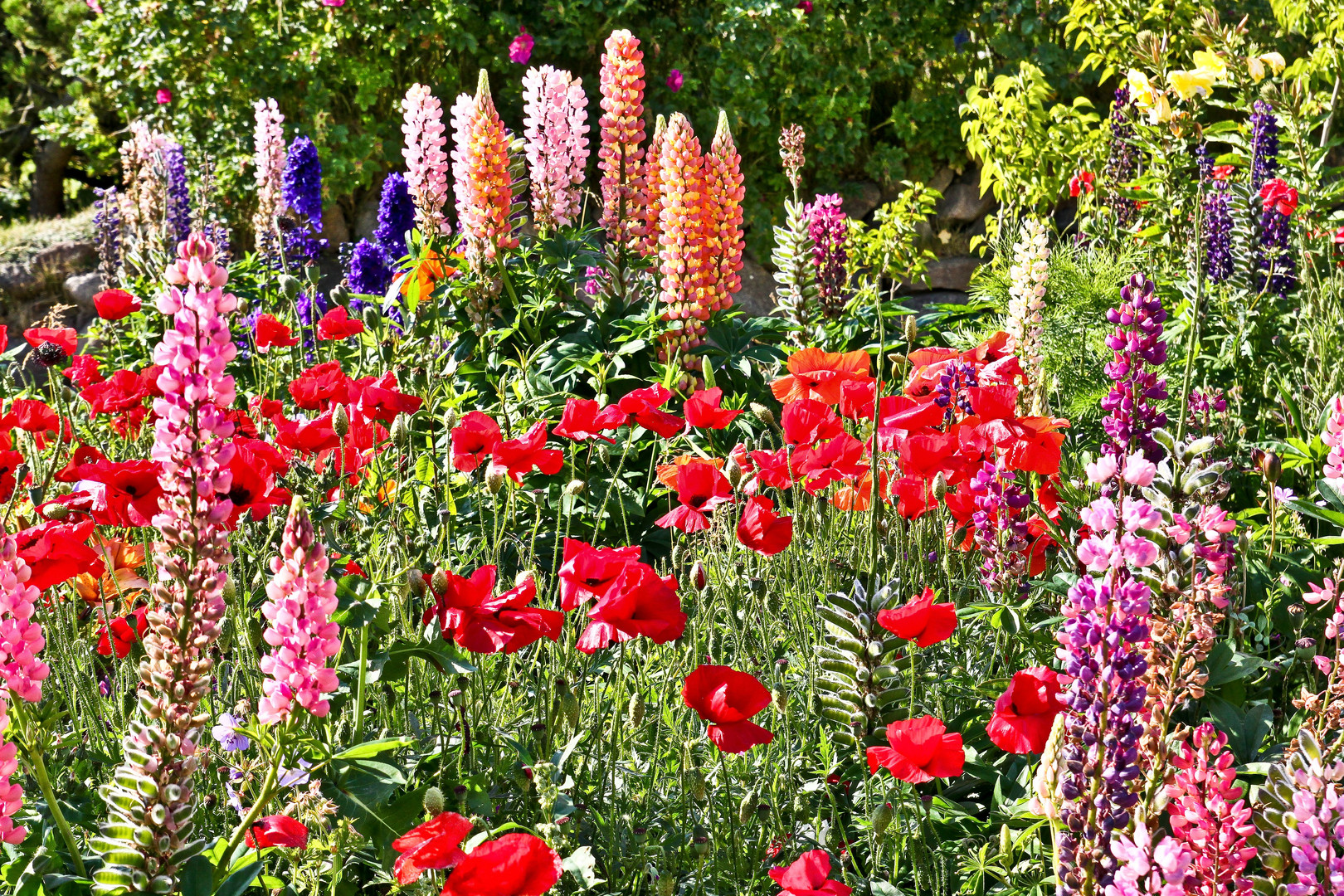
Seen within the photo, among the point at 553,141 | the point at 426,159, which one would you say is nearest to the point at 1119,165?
the point at 553,141

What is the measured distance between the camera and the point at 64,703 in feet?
6.74

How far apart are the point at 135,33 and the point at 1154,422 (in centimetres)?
743

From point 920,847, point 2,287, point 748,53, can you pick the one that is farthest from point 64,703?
point 2,287

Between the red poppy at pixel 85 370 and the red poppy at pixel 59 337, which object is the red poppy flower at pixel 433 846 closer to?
the red poppy at pixel 85 370

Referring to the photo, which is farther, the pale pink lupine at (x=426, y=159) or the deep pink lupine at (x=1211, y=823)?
the pale pink lupine at (x=426, y=159)

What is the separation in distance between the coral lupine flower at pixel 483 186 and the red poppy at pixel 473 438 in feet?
5.55

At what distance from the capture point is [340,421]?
1982 millimetres

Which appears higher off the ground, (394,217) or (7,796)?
(394,217)

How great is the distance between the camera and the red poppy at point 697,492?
1.90m

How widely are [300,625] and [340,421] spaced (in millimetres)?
858

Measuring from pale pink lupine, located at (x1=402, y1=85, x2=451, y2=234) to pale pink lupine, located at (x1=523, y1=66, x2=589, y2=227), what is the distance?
0.29 meters

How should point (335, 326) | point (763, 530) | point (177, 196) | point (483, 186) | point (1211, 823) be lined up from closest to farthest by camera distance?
1. point (1211, 823)
2. point (763, 530)
3. point (335, 326)
4. point (483, 186)
5. point (177, 196)

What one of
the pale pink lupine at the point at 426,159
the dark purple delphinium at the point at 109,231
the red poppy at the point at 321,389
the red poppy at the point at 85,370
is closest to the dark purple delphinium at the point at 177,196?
the dark purple delphinium at the point at 109,231

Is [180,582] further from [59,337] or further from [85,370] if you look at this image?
[59,337]
